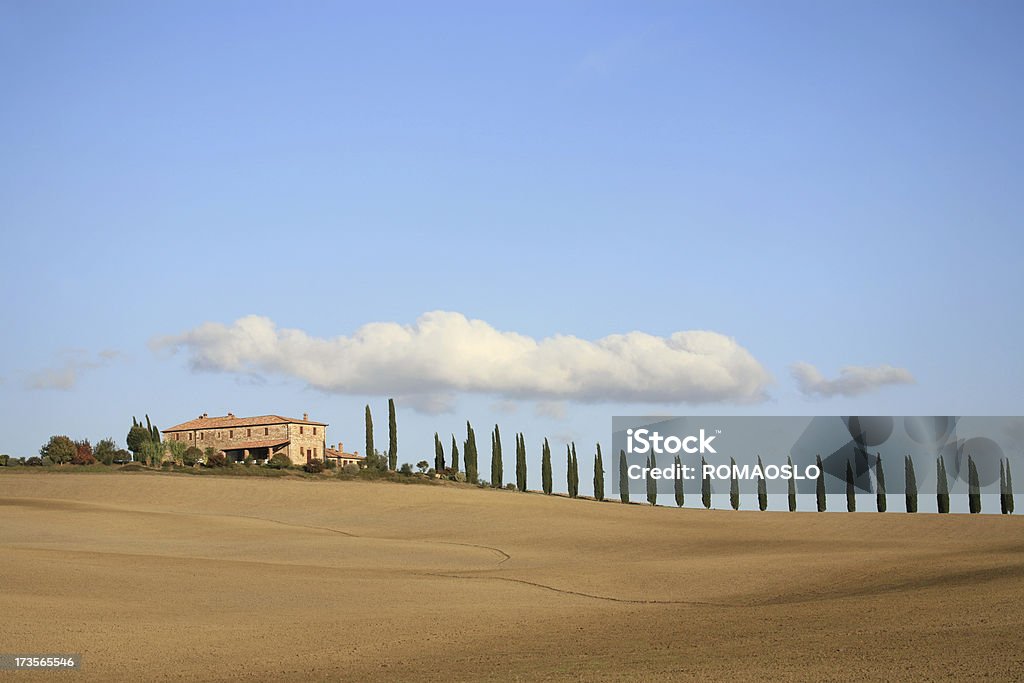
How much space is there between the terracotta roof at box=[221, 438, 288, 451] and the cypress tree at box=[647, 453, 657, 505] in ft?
98.8

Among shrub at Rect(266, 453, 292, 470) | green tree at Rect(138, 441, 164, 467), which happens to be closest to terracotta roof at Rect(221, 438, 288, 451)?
shrub at Rect(266, 453, 292, 470)

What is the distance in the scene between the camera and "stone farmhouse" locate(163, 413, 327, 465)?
90500 mm

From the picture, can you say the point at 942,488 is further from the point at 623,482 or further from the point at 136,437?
the point at 136,437

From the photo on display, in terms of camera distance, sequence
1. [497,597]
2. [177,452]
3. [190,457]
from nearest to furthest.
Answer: [497,597] → [190,457] → [177,452]

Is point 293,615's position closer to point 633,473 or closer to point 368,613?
point 368,613

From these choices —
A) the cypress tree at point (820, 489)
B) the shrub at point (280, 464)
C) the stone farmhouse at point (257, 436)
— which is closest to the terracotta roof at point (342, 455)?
the stone farmhouse at point (257, 436)

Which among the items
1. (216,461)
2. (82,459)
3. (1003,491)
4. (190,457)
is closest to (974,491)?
(1003,491)

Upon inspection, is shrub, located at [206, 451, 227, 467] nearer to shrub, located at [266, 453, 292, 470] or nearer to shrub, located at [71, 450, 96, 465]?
shrub, located at [266, 453, 292, 470]

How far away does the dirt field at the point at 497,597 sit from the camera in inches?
658

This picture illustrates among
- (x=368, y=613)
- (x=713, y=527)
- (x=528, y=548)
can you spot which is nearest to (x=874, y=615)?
(x=368, y=613)

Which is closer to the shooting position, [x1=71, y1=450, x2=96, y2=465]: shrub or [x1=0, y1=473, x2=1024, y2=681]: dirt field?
[x1=0, y1=473, x2=1024, y2=681]: dirt field

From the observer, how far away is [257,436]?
92.3m

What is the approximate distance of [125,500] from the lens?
56.1 metres

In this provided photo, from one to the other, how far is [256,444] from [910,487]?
50.4m
